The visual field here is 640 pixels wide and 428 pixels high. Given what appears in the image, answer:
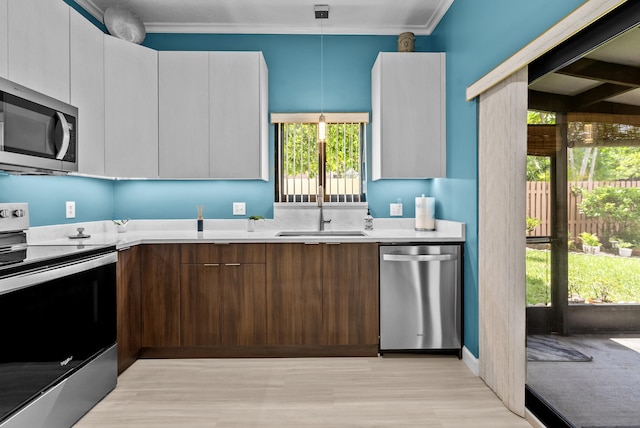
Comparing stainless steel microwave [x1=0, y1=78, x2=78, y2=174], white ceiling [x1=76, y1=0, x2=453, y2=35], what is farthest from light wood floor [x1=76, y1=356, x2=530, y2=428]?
white ceiling [x1=76, y1=0, x2=453, y2=35]

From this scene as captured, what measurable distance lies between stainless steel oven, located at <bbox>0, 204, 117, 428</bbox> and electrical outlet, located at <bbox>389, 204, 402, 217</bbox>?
2285 mm

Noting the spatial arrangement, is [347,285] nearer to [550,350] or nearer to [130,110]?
[550,350]

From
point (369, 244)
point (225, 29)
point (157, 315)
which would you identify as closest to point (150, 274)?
point (157, 315)

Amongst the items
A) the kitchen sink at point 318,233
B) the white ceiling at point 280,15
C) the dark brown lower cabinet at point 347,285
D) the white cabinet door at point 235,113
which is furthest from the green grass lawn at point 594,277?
the white ceiling at point 280,15

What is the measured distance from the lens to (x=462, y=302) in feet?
9.60

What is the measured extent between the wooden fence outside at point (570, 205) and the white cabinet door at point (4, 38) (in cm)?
269

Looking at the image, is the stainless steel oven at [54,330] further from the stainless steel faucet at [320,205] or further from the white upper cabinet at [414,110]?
the white upper cabinet at [414,110]

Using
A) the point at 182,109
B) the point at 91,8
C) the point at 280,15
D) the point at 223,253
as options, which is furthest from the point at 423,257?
the point at 91,8

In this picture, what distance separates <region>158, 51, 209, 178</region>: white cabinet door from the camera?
320cm

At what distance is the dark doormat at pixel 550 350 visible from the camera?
1.78m

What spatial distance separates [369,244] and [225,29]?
2342 millimetres

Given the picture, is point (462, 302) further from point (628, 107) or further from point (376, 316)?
point (628, 107)

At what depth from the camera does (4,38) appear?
6.37ft

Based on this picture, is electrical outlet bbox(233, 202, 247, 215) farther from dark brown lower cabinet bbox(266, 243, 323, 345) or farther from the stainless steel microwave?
the stainless steel microwave
